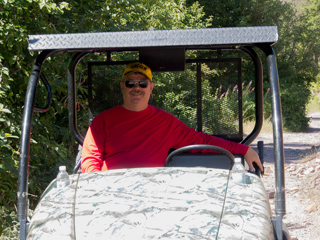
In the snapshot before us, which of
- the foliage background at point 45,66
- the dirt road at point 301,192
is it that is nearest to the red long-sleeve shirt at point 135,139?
the foliage background at point 45,66

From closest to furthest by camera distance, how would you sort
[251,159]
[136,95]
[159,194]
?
1. [159,194]
2. [251,159]
3. [136,95]

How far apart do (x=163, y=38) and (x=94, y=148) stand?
1071mm

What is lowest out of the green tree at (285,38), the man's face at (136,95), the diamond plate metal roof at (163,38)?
the man's face at (136,95)

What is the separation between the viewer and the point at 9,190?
14.1 ft

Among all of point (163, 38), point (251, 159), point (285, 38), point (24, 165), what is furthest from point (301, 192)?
point (285, 38)

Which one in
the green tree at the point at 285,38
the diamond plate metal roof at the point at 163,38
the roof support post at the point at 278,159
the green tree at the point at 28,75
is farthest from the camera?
the green tree at the point at 285,38

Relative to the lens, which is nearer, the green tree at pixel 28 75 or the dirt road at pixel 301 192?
the green tree at pixel 28 75

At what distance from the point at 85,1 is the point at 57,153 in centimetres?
204

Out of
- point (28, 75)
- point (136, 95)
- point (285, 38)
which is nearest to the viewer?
point (136, 95)

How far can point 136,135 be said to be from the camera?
3430mm

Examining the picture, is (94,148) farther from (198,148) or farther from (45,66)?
(45,66)

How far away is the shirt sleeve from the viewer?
10.4 feet

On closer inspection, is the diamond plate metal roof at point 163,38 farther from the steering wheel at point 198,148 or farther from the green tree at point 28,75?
the green tree at point 28,75

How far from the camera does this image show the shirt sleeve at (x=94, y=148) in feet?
10.4
